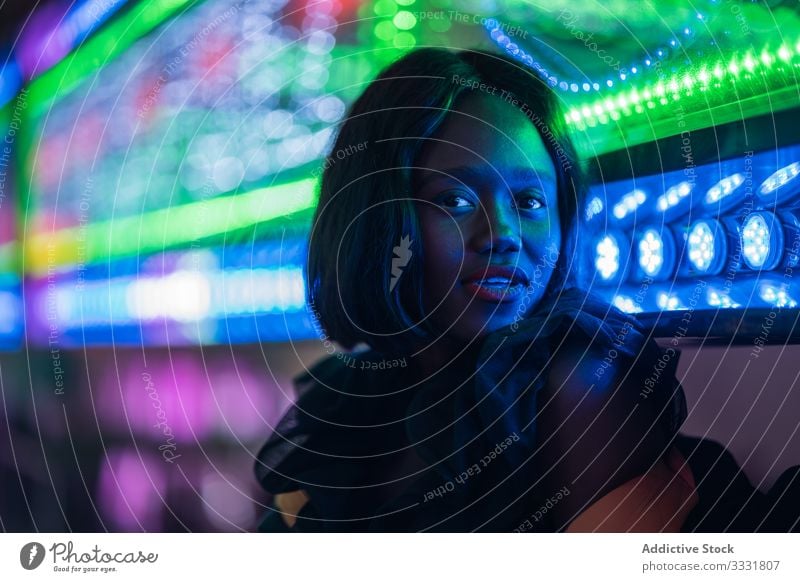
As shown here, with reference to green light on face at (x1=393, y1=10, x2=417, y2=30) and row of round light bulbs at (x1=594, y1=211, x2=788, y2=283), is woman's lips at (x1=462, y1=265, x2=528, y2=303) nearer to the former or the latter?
row of round light bulbs at (x1=594, y1=211, x2=788, y2=283)

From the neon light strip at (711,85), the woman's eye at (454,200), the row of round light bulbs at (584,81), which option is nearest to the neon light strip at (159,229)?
the woman's eye at (454,200)

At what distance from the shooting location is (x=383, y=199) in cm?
105

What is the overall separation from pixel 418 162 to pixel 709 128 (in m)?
0.39

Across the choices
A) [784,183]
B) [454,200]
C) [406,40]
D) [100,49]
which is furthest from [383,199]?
[784,183]

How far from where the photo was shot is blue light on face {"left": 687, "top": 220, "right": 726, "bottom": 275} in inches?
42.4

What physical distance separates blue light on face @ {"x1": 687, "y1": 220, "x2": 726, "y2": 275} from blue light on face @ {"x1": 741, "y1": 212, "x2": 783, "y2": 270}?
37mm

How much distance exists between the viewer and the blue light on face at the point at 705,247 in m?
1.08

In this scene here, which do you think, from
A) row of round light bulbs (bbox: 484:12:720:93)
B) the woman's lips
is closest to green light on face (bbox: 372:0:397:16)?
row of round light bulbs (bbox: 484:12:720:93)

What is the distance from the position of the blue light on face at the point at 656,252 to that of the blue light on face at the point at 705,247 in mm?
27

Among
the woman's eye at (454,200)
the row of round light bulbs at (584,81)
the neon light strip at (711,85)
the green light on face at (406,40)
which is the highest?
the green light on face at (406,40)

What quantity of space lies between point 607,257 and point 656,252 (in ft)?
0.22

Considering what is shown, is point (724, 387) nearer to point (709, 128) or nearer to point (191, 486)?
point (709, 128)
